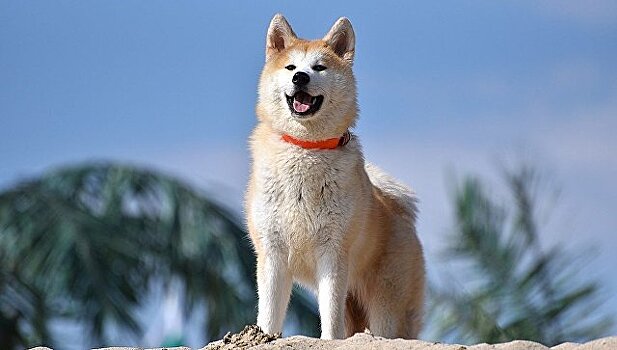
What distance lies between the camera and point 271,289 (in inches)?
390

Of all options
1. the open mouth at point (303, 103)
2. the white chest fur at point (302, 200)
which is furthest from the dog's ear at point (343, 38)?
the white chest fur at point (302, 200)

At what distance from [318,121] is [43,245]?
1318 centimetres

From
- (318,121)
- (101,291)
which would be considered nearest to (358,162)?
(318,121)

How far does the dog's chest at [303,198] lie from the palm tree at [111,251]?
39.4 feet

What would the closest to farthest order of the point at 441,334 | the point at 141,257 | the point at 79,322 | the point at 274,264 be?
the point at 274,264 → the point at 441,334 → the point at 79,322 → the point at 141,257

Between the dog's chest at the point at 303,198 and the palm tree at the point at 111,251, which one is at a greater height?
the dog's chest at the point at 303,198

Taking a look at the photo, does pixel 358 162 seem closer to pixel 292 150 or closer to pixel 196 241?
pixel 292 150

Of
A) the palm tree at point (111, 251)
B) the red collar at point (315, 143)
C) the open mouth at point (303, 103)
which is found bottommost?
the palm tree at point (111, 251)

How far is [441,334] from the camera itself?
14445 millimetres

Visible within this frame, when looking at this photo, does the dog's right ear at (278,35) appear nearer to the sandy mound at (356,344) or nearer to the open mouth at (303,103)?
the open mouth at (303,103)

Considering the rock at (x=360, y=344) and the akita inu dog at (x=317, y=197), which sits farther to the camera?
the akita inu dog at (x=317, y=197)

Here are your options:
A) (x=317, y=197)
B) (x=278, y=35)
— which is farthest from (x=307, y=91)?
(x=317, y=197)

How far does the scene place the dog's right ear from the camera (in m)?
10.5

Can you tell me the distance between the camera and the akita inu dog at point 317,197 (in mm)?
9906
